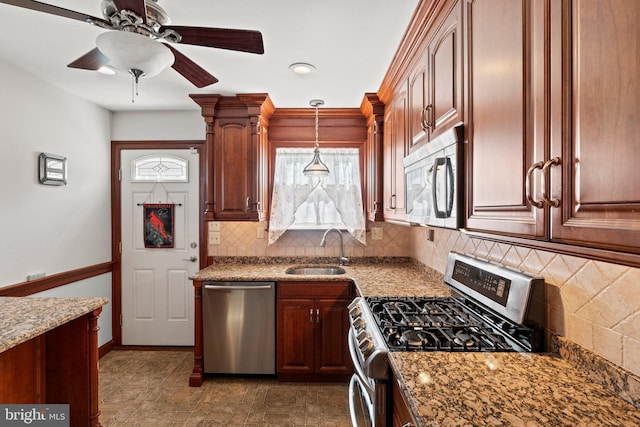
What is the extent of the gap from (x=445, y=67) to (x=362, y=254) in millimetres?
2193

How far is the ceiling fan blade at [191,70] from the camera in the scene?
171 centimetres

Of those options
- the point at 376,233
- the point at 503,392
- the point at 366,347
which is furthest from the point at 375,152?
the point at 503,392

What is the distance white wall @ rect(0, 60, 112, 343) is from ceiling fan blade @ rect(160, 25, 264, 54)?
1.85 m

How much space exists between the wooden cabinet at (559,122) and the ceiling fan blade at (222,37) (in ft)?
2.96

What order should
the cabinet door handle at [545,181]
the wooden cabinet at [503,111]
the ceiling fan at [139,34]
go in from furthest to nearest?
the ceiling fan at [139,34], the wooden cabinet at [503,111], the cabinet door handle at [545,181]

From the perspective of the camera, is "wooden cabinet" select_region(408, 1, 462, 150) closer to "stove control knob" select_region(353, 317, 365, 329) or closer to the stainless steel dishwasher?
"stove control knob" select_region(353, 317, 365, 329)

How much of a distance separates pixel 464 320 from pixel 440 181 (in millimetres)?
671

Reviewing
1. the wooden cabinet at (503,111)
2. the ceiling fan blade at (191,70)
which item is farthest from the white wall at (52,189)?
the wooden cabinet at (503,111)

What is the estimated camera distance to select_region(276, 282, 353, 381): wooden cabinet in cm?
283

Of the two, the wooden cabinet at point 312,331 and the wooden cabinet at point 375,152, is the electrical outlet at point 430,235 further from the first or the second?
the wooden cabinet at point 312,331

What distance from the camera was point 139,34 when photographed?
134cm

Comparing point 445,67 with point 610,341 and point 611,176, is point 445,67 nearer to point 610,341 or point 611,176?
point 611,176

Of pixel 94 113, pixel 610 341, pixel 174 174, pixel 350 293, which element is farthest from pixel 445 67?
pixel 94 113

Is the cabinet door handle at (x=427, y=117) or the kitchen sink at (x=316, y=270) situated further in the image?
the kitchen sink at (x=316, y=270)
